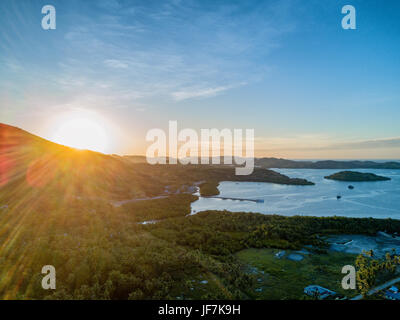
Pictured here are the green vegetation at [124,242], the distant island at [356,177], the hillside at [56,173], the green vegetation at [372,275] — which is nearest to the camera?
the green vegetation at [124,242]

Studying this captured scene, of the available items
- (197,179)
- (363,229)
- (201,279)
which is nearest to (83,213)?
(201,279)

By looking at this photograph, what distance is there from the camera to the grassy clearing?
40.2ft

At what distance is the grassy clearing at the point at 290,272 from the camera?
12.2m

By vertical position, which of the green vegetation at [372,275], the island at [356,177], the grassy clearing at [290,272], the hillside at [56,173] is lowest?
the island at [356,177]

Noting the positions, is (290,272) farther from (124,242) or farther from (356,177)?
(356,177)

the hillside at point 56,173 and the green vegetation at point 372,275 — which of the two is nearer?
the green vegetation at point 372,275

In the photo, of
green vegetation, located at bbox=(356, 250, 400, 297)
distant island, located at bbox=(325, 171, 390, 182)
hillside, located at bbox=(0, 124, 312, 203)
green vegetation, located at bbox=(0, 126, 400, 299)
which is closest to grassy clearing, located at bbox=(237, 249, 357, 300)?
green vegetation, located at bbox=(0, 126, 400, 299)

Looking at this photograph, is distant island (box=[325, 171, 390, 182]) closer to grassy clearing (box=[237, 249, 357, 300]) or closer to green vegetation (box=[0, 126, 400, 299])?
green vegetation (box=[0, 126, 400, 299])

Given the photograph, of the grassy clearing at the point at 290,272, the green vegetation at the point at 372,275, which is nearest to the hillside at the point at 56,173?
the grassy clearing at the point at 290,272

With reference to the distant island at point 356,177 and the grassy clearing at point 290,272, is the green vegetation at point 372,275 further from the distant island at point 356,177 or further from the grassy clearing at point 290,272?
the distant island at point 356,177

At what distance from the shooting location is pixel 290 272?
1496 cm

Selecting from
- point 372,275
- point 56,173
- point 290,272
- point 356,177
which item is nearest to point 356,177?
point 356,177

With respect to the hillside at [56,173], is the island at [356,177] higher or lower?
lower
